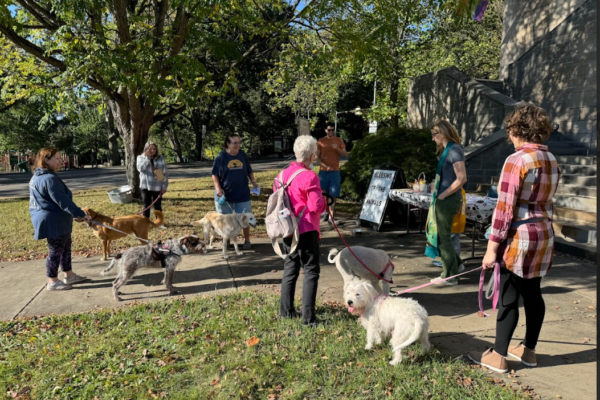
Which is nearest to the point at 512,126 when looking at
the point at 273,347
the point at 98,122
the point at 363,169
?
the point at 273,347

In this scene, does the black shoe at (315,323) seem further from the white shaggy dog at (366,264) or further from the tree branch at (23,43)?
the tree branch at (23,43)

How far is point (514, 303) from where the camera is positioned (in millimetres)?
3182

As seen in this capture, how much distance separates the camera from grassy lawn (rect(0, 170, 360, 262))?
765cm

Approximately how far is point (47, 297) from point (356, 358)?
4074 mm

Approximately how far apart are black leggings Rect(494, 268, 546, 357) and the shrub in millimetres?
6752

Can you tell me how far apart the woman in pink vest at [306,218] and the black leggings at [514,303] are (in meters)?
1.64

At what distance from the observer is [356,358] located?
11.6 ft

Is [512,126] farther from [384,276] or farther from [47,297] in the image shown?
[47,297]

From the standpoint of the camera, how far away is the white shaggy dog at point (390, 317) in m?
3.30

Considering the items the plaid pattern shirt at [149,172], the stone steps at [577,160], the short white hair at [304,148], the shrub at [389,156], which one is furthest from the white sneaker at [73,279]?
the stone steps at [577,160]

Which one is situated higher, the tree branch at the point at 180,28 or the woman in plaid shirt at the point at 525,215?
the tree branch at the point at 180,28

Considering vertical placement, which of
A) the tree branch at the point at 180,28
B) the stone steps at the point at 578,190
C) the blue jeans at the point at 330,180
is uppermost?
the tree branch at the point at 180,28

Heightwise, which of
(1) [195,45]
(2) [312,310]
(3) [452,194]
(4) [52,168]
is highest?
(1) [195,45]

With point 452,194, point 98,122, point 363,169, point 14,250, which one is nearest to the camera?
point 452,194
